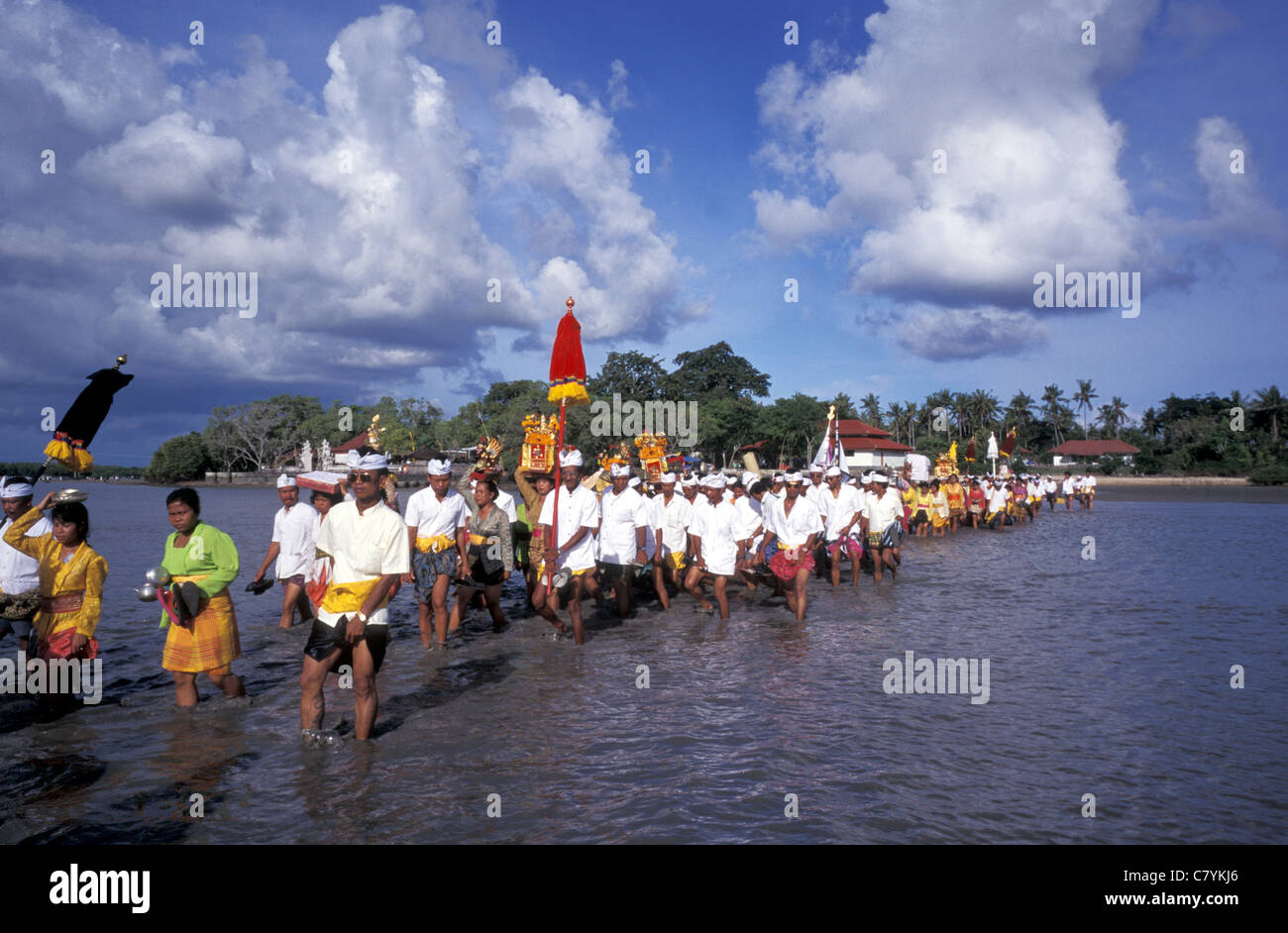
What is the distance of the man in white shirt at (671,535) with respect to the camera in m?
11.9

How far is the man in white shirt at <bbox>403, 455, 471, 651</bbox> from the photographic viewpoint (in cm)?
873

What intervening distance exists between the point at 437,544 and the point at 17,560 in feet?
12.2

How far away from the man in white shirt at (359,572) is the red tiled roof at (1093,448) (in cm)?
8347

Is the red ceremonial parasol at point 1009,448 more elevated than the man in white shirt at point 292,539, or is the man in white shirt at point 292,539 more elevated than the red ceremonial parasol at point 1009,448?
the red ceremonial parasol at point 1009,448

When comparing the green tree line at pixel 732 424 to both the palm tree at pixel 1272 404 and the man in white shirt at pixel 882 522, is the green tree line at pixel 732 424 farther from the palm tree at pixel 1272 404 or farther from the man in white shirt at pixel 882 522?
the man in white shirt at pixel 882 522

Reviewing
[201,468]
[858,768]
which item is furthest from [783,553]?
[201,468]

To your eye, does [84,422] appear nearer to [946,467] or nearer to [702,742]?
[702,742]

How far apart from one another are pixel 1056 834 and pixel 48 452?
7.47m

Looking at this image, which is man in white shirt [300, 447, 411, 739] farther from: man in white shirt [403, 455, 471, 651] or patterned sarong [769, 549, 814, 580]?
patterned sarong [769, 549, 814, 580]

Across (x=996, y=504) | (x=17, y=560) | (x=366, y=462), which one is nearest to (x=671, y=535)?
(x=366, y=462)

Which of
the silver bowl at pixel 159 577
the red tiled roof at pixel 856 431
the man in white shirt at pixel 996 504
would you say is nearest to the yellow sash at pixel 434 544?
the silver bowl at pixel 159 577

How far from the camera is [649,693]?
23.3 ft

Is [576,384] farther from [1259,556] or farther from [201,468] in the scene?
[201,468]

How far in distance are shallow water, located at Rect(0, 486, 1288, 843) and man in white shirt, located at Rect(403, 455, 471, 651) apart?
0.49 meters
